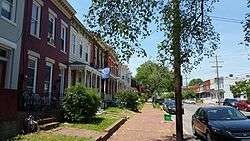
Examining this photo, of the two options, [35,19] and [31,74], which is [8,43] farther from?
[35,19]

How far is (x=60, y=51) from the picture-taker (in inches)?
969

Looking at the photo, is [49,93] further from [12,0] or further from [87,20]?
[87,20]

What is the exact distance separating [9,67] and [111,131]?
17.8 ft

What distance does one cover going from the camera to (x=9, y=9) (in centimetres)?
1623

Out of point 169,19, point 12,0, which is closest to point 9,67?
point 12,0

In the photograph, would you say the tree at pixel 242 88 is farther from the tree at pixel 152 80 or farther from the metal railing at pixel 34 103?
the metal railing at pixel 34 103

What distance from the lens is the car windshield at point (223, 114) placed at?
50.7 ft

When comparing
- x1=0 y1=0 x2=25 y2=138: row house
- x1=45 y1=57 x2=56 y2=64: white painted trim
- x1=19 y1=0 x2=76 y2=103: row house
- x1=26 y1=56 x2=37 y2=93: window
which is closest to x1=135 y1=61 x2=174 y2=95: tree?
x1=19 y1=0 x2=76 y2=103: row house

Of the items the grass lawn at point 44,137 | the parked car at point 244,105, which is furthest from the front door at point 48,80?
the parked car at point 244,105

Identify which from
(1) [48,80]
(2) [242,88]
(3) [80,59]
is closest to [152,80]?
(2) [242,88]

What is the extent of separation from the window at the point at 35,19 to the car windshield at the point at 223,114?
9.66 meters

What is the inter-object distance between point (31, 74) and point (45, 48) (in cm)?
245

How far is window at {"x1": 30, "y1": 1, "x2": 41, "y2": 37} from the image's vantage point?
758 inches

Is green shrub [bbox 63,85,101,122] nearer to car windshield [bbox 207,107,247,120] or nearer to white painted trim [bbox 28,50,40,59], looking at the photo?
white painted trim [bbox 28,50,40,59]
